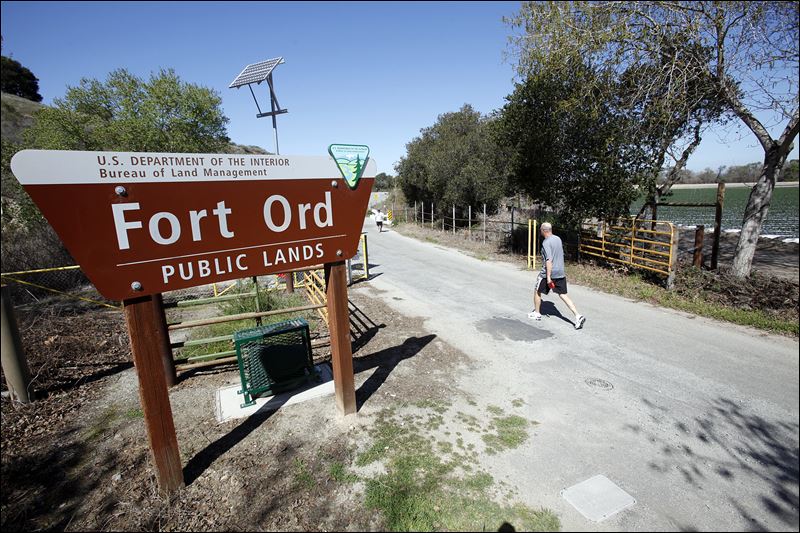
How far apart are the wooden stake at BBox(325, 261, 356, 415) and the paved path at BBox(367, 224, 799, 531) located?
1.62 metres

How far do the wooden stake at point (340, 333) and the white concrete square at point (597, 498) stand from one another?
236 centimetres

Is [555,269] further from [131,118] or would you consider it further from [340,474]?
[131,118]

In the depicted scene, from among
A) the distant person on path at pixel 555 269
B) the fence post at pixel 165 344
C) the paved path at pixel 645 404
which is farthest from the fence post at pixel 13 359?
the distant person on path at pixel 555 269

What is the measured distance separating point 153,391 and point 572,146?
12627 millimetres

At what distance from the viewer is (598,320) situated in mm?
7461

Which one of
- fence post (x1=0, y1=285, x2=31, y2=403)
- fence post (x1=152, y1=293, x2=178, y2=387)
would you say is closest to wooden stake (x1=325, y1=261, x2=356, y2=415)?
fence post (x1=152, y1=293, x2=178, y2=387)

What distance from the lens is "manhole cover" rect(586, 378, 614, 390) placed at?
4883 mm

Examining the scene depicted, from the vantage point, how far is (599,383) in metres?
4.99

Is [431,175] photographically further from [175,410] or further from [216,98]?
[175,410]

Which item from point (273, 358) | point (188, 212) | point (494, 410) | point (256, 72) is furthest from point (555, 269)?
point (256, 72)

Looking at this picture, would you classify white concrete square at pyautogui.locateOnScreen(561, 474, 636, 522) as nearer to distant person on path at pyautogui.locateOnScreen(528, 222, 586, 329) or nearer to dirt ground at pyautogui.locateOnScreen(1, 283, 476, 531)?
dirt ground at pyautogui.locateOnScreen(1, 283, 476, 531)

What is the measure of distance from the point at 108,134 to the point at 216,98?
Answer: 5.45m

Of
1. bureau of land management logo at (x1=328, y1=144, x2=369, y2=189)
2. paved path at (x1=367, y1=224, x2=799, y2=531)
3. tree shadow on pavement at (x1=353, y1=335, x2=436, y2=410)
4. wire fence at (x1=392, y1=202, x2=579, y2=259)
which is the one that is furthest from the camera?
wire fence at (x1=392, y1=202, x2=579, y2=259)

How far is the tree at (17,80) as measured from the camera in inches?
2272
